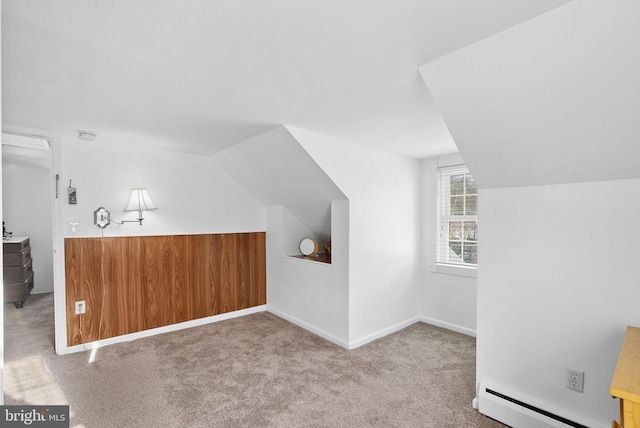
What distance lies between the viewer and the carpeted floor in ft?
6.82

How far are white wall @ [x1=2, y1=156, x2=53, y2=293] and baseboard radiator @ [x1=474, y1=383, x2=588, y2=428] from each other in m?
6.26

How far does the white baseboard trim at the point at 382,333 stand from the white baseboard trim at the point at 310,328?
102 millimetres

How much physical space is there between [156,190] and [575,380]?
377cm

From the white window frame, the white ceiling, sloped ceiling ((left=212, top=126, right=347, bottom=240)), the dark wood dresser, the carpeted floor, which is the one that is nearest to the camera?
the white ceiling

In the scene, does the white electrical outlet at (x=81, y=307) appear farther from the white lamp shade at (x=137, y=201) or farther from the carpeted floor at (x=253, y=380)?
the white lamp shade at (x=137, y=201)

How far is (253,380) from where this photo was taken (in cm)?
251

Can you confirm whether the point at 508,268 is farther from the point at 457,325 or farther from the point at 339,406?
the point at 457,325

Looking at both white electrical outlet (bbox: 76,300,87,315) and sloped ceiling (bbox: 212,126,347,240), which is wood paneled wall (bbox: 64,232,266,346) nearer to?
white electrical outlet (bbox: 76,300,87,315)

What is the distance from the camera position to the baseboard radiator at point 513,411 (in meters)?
1.85

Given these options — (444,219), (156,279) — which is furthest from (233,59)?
(444,219)

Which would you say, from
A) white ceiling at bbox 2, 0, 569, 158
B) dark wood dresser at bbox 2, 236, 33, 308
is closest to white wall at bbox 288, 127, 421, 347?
white ceiling at bbox 2, 0, 569, 158

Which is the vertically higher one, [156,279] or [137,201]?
[137,201]

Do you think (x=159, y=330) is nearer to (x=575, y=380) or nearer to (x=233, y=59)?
(x=233, y=59)

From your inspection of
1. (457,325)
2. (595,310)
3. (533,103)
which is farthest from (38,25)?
(457,325)
